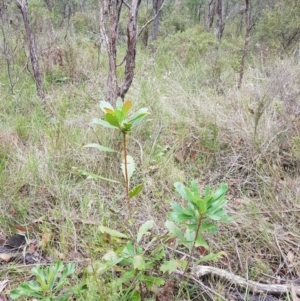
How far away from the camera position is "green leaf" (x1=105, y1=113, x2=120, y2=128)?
950 mm

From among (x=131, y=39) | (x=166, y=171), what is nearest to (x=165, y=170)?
(x=166, y=171)

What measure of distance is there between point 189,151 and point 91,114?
93 centimetres

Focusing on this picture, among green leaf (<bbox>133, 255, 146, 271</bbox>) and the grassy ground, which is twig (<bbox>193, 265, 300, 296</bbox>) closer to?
the grassy ground

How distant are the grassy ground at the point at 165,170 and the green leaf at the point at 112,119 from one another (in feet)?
1.16

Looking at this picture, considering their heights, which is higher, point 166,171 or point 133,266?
point 133,266

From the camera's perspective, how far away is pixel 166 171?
189 cm

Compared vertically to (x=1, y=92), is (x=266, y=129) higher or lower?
higher

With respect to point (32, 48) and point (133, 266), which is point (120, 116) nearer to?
point (133, 266)

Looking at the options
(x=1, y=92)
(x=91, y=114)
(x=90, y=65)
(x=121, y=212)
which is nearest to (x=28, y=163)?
(x=121, y=212)

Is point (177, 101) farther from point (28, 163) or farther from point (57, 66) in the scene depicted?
point (57, 66)

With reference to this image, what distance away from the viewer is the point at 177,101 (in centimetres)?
275

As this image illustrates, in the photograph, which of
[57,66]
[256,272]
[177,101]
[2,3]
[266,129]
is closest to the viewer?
[256,272]

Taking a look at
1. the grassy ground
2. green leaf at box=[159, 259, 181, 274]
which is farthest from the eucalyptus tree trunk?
green leaf at box=[159, 259, 181, 274]

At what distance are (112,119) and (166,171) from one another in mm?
973
